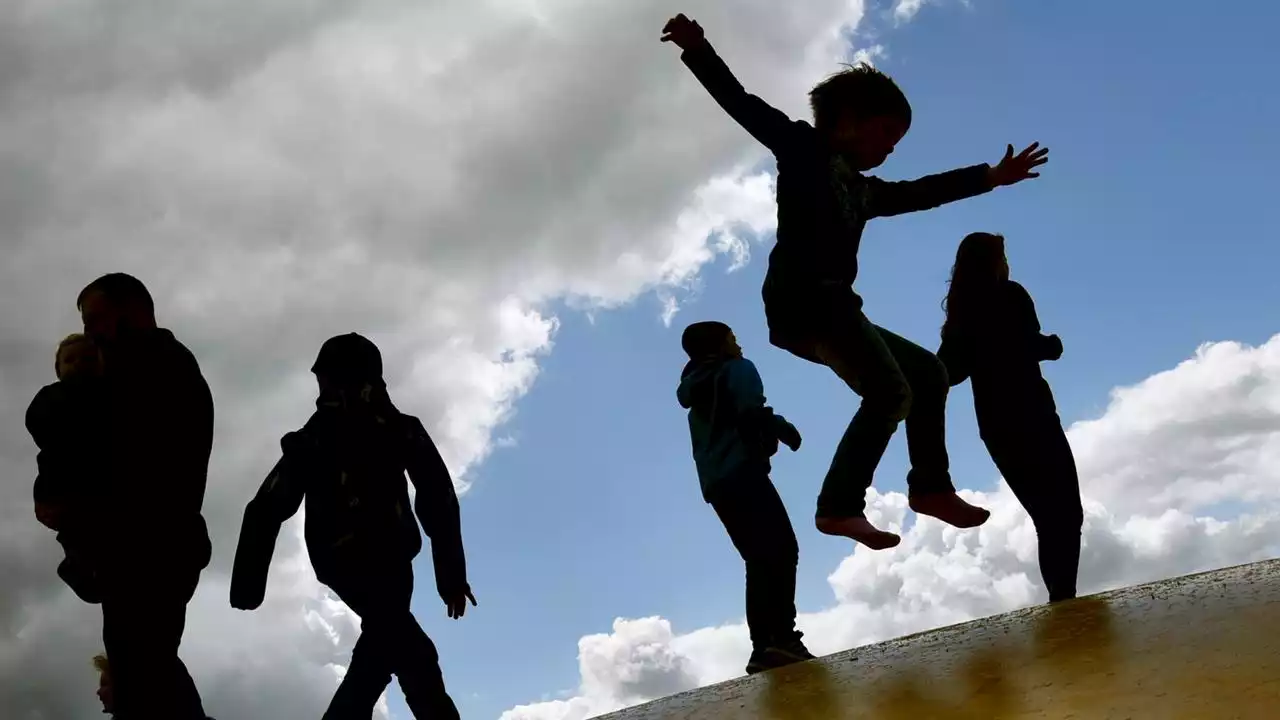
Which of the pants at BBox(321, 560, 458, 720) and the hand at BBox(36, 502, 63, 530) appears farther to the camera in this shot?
the pants at BBox(321, 560, 458, 720)

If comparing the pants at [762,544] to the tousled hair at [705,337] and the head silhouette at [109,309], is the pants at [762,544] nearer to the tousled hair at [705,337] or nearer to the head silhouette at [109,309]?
the tousled hair at [705,337]

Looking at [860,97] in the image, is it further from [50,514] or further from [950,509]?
[50,514]

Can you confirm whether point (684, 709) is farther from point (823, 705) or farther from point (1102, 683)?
point (1102, 683)

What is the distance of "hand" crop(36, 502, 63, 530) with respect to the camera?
13.9ft

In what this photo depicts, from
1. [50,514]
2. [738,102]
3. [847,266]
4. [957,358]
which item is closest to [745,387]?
[957,358]

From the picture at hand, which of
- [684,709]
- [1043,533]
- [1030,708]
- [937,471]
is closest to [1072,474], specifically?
[1043,533]

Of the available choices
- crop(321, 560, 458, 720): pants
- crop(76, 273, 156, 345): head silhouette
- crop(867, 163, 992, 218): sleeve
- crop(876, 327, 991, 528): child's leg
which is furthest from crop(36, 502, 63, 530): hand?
crop(867, 163, 992, 218): sleeve

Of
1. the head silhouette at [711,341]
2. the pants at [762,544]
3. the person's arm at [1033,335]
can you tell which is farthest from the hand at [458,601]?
the person's arm at [1033,335]

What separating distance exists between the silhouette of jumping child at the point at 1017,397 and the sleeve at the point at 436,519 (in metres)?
2.89

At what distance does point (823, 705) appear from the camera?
132 inches

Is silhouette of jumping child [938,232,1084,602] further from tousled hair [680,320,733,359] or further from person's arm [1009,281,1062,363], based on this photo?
tousled hair [680,320,733,359]

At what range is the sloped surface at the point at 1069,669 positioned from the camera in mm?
2654

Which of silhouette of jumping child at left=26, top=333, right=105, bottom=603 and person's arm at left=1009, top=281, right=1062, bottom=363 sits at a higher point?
person's arm at left=1009, top=281, right=1062, bottom=363

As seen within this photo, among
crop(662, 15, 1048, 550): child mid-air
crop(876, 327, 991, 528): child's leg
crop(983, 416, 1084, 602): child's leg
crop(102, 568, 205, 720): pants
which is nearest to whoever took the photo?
crop(102, 568, 205, 720): pants
